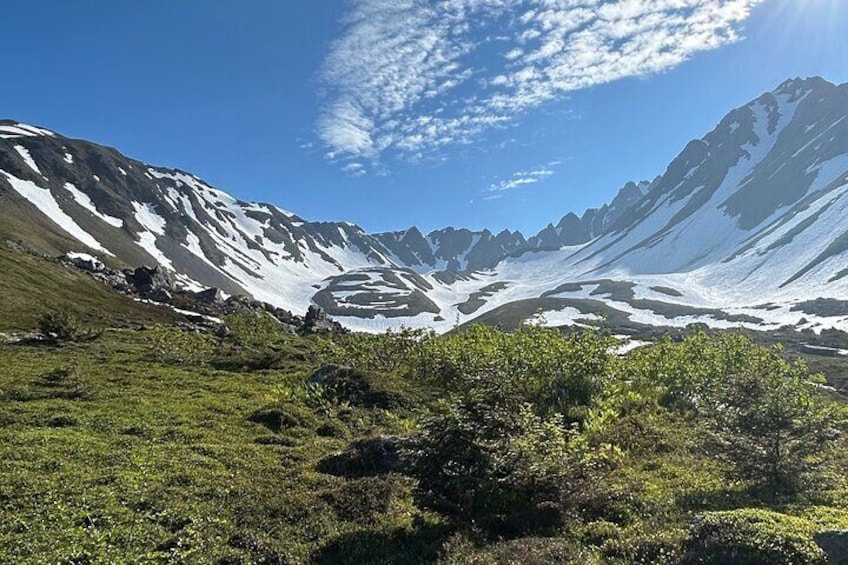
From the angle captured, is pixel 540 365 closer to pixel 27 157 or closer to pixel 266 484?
pixel 266 484

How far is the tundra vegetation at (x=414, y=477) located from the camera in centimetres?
1159

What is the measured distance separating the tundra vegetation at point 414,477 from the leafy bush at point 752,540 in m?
0.03

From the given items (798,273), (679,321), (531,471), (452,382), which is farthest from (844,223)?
(531,471)

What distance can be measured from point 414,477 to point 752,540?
7451mm

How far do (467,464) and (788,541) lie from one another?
6.69 metres

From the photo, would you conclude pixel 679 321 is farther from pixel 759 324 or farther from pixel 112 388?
pixel 112 388

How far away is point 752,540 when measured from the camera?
10570 mm

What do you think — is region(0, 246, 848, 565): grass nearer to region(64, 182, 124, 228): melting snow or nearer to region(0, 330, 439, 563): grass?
region(0, 330, 439, 563): grass

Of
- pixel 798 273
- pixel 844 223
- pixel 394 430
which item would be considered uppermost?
pixel 844 223

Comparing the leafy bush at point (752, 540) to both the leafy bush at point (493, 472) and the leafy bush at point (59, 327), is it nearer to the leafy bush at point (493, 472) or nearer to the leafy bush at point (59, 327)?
the leafy bush at point (493, 472)

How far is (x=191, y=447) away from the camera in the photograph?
1809 cm

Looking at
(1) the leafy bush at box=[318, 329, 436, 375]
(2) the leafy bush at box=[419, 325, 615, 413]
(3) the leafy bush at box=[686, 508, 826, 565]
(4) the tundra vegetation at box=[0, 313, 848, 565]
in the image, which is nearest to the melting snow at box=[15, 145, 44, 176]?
(1) the leafy bush at box=[318, 329, 436, 375]

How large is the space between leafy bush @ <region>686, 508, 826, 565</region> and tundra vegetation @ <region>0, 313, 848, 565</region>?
3 cm

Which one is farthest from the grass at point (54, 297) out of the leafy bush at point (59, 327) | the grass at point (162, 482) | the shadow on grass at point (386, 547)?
the shadow on grass at point (386, 547)
